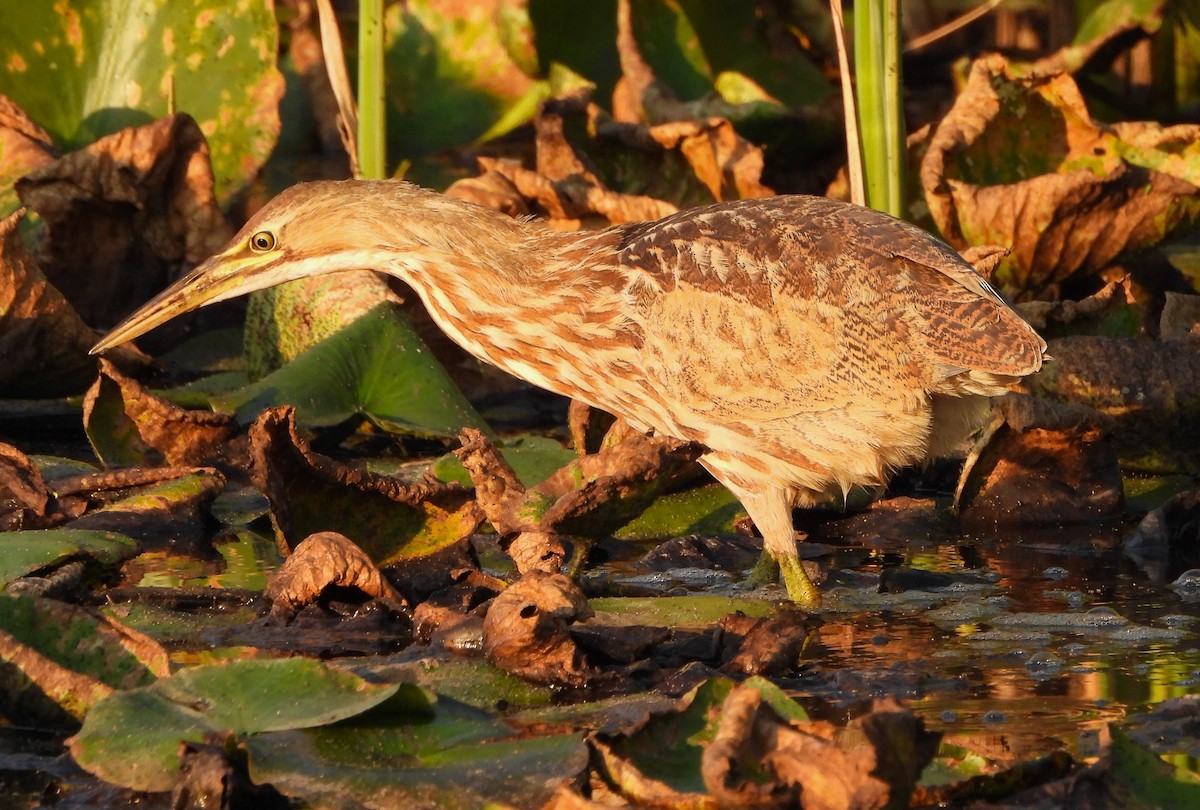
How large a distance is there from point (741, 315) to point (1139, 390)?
160 centimetres

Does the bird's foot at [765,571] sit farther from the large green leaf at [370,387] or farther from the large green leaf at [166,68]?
the large green leaf at [166,68]

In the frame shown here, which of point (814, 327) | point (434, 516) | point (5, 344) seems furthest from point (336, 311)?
point (814, 327)

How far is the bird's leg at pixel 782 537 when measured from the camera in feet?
14.4

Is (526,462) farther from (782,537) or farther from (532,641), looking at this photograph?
(532,641)

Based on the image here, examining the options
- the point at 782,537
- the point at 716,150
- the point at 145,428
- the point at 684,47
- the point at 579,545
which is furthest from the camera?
the point at 684,47

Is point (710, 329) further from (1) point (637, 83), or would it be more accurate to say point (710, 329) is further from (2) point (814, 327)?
(1) point (637, 83)

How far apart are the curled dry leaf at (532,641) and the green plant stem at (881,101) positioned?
8.56ft

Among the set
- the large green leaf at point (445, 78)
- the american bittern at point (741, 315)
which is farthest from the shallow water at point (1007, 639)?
the large green leaf at point (445, 78)

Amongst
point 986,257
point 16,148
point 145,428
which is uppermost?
point 16,148

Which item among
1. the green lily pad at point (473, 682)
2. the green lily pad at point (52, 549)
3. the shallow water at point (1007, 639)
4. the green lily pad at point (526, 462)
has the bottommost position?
the shallow water at point (1007, 639)

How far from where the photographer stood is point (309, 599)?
153 inches

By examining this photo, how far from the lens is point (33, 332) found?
221 inches

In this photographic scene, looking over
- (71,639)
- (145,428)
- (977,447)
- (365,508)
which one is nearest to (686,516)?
(977,447)

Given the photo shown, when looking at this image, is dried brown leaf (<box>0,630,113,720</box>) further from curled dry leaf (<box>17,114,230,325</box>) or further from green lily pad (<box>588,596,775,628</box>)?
curled dry leaf (<box>17,114,230,325</box>)
